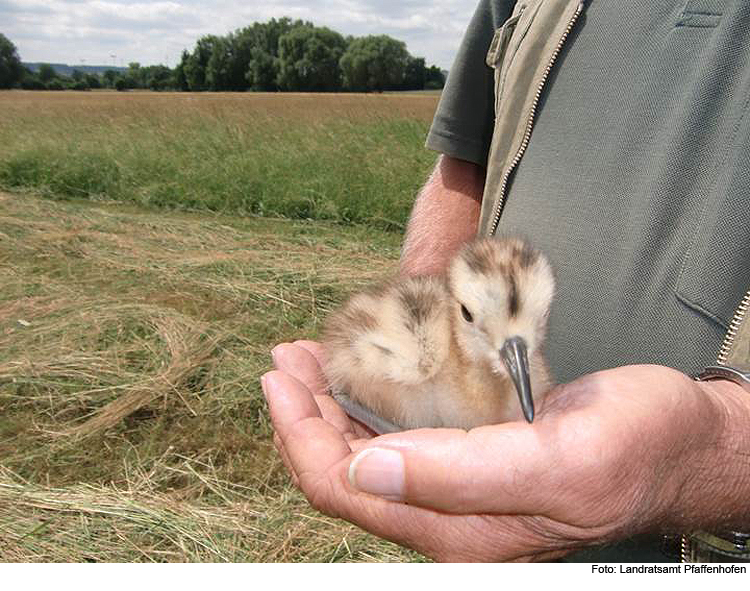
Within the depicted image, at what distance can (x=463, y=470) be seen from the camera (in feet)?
3.25

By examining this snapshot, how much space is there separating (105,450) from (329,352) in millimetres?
1870

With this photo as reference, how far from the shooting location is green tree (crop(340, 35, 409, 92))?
23.2 m

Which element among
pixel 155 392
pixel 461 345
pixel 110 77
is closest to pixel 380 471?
pixel 461 345

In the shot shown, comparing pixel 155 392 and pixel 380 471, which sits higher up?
pixel 380 471

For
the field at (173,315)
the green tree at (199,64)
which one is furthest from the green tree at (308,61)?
the field at (173,315)

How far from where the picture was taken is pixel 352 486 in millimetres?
1124

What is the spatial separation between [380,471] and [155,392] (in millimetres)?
2461

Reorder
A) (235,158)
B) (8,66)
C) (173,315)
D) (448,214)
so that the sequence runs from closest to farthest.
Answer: (448,214)
(173,315)
(235,158)
(8,66)

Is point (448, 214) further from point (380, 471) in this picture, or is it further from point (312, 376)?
A: point (380, 471)

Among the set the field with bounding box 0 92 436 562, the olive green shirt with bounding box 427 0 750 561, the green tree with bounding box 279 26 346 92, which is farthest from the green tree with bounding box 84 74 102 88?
the olive green shirt with bounding box 427 0 750 561

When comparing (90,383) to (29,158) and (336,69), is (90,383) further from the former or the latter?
(336,69)

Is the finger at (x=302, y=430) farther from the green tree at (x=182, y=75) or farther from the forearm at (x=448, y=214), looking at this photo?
the green tree at (x=182, y=75)

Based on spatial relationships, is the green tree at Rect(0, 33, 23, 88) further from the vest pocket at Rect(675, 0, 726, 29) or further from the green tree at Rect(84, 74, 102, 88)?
the vest pocket at Rect(675, 0, 726, 29)

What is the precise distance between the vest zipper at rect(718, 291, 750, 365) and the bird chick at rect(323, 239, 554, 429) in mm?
303
